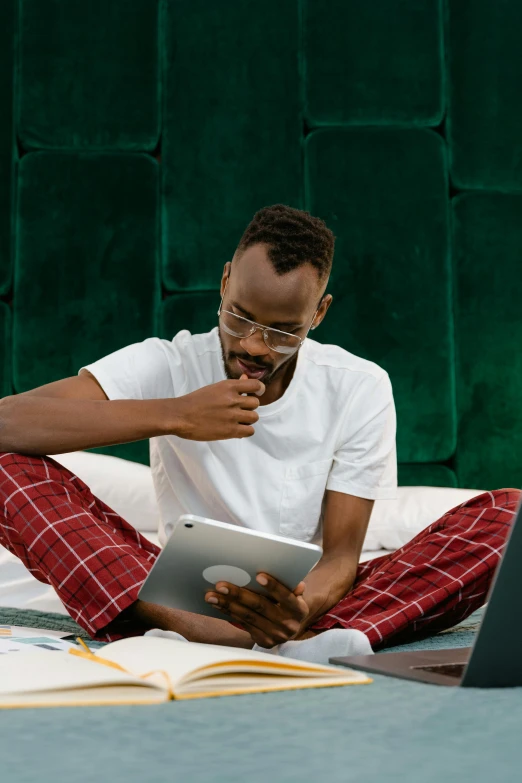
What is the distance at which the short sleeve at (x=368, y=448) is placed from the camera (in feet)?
5.42

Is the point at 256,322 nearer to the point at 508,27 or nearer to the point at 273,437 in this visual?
the point at 273,437

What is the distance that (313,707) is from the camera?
72 cm

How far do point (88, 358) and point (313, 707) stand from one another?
2.00 meters

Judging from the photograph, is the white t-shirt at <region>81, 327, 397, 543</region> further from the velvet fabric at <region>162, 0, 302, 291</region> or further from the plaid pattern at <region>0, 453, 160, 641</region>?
the velvet fabric at <region>162, 0, 302, 291</region>

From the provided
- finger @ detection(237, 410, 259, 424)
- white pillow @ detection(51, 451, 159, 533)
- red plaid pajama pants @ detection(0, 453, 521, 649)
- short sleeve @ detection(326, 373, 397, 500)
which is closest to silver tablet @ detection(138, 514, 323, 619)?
red plaid pajama pants @ detection(0, 453, 521, 649)

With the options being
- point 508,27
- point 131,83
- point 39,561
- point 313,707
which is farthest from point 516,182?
point 313,707

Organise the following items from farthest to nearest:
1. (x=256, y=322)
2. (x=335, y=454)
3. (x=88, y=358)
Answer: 1. (x=88, y=358)
2. (x=335, y=454)
3. (x=256, y=322)

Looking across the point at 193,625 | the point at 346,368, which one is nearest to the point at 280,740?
the point at 193,625

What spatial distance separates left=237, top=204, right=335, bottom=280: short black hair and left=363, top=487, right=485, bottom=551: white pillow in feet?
2.28

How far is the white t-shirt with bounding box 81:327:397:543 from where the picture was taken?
5.46ft

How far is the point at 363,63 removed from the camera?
2691 millimetres

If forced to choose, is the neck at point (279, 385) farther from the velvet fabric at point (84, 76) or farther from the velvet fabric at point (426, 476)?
the velvet fabric at point (84, 76)

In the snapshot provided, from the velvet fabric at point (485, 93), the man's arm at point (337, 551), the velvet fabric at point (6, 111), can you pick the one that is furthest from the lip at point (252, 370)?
the velvet fabric at point (485, 93)

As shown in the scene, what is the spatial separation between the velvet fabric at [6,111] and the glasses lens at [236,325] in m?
1.26
